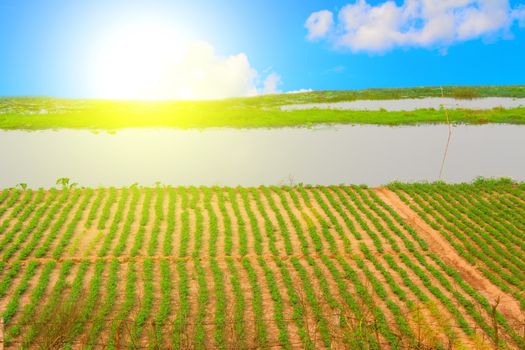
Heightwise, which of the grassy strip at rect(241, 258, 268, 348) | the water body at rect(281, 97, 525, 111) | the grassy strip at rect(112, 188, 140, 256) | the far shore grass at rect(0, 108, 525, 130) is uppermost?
the water body at rect(281, 97, 525, 111)

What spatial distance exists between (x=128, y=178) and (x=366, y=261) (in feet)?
42.5

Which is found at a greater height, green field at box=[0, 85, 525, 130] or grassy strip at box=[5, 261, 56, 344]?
green field at box=[0, 85, 525, 130]

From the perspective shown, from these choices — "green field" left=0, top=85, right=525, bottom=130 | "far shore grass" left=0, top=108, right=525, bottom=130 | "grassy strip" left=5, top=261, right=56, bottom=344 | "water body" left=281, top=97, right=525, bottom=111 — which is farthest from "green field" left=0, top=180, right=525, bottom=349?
"water body" left=281, top=97, right=525, bottom=111

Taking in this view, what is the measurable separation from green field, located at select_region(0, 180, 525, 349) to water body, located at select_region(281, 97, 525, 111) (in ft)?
93.7

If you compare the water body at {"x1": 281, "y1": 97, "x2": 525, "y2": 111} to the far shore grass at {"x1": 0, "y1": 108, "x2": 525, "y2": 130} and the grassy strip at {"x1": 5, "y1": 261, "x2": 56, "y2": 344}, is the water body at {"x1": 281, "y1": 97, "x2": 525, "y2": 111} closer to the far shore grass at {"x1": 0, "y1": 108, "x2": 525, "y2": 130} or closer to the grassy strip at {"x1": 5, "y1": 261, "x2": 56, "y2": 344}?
the far shore grass at {"x1": 0, "y1": 108, "x2": 525, "y2": 130}

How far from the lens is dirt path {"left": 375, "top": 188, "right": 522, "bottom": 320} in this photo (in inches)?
501

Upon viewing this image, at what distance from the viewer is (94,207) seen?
18.1 m

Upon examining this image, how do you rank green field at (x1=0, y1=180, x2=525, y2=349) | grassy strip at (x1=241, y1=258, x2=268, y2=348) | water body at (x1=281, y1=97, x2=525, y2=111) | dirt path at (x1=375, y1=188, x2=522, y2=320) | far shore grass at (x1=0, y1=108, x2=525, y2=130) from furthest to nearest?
water body at (x1=281, y1=97, x2=525, y2=111), far shore grass at (x1=0, y1=108, x2=525, y2=130), dirt path at (x1=375, y1=188, x2=522, y2=320), green field at (x1=0, y1=180, x2=525, y2=349), grassy strip at (x1=241, y1=258, x2=268, y2=348)

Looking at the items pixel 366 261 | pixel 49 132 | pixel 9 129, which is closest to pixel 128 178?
pixel 366 261

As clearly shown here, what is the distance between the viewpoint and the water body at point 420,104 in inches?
1882

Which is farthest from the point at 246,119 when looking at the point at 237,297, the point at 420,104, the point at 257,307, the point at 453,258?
the point at 257,307

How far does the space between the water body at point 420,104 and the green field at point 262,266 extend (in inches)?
1124

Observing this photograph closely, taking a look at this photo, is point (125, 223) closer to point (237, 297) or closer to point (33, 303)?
point (33, 303)

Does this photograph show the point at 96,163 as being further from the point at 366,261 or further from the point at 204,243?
the point at 366,261
